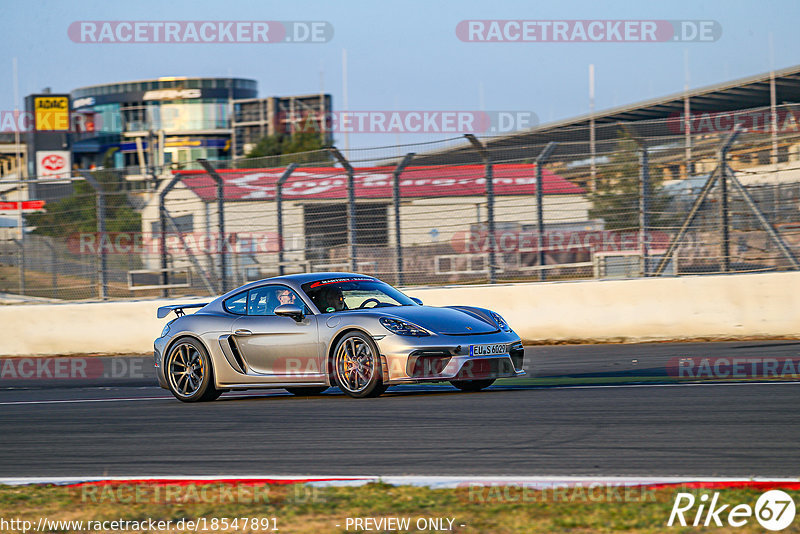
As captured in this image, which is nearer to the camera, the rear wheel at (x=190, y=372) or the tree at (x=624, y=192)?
the rear wheel at (x=190, y=372)

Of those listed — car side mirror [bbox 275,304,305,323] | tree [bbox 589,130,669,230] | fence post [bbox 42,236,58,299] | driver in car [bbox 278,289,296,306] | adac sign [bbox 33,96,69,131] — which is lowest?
car side mirror [bbox 275,304,305,323]

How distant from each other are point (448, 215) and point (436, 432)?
27.2ft

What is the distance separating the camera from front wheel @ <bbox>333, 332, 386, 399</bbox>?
8.81m

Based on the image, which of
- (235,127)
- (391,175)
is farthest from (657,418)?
(235,127)

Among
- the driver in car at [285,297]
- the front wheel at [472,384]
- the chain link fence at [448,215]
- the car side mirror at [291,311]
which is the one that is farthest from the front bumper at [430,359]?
the chain link fence at [448,215]

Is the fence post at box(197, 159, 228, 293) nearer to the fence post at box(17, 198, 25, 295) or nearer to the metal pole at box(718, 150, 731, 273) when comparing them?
the fence post at box(17, 198, 25, 295)

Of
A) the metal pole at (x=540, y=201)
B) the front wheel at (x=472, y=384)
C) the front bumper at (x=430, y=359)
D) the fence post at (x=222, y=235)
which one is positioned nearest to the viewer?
the front bumper at (x=430, y=359)

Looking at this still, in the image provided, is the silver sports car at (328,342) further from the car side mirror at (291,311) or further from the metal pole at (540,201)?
the metal pole at (540,201)

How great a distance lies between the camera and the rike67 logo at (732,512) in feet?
13.8

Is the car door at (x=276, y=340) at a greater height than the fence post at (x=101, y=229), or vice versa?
the fence post at (x=101, y=229)

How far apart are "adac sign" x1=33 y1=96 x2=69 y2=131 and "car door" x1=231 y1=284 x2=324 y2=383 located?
3137 inches

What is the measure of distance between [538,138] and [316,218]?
11.9 feet

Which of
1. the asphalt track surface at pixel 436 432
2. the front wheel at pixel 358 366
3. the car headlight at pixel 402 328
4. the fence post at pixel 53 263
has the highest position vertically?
the fence post at pixel 53 263

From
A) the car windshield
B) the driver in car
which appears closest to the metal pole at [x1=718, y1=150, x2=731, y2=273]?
the car windshield
